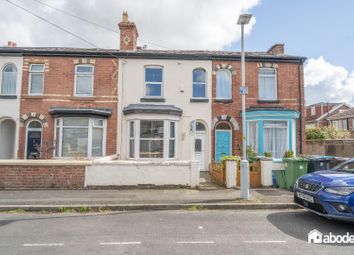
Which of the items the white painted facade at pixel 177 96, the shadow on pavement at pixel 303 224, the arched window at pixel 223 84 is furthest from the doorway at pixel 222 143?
the shadow on pavement at pixel 303 224

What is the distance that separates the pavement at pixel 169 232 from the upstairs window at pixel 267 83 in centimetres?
937

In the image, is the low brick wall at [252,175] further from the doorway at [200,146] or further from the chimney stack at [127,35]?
the chimney stack at [127,35]

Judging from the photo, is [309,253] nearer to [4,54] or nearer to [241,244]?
[241,244]

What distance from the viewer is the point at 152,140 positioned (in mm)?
14539

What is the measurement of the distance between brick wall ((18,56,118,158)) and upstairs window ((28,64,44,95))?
22 centimetres

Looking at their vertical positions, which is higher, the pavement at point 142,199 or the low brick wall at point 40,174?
the low brick wall at point 40,174

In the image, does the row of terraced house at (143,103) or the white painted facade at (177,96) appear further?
the white painted facade at (177,96)

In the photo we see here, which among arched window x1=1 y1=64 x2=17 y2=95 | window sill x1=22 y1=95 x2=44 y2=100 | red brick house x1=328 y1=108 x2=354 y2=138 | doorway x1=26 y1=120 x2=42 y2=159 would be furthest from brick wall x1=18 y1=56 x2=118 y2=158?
red brick house x1=328 y1=108 x2=354 y2=138

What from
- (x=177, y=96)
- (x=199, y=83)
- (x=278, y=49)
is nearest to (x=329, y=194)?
(x=177, y=96)

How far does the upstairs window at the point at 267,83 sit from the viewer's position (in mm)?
15664

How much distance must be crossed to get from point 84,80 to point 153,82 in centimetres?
388

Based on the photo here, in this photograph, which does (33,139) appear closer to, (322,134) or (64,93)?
(64,93)

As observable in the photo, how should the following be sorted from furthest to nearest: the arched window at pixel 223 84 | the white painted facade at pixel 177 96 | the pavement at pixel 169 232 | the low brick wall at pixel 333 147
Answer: the low brick wall at pixel 333 147
the arched window at pixel 223 84
the white painted facade at pixel 177 96
the pavement at pixel 169 232

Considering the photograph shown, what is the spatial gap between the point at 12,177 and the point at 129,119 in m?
A: 6.29
